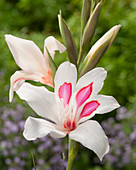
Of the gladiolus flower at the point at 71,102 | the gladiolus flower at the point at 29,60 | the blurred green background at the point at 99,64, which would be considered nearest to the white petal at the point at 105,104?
the gladiolus flower at the point at 71,102

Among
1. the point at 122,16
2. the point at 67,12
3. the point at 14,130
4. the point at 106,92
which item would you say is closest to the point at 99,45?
the point at 14,130

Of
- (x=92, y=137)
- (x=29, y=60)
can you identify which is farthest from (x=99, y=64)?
(x=92, y=137)

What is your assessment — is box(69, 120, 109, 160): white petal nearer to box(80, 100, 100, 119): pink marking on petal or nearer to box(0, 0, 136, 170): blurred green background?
box(80, 100, 100, 119): pink marking on petal

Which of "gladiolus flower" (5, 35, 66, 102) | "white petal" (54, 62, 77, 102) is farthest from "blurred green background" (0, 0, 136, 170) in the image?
"white petal" (54, 62, 77, 102)

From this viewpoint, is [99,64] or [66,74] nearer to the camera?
[66,74]

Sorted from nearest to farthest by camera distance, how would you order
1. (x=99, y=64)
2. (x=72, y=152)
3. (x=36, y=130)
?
(x=36, y=130), (x=72, y=152), (x=99, y=64)

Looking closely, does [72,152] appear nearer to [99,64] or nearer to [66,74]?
[66,74]
